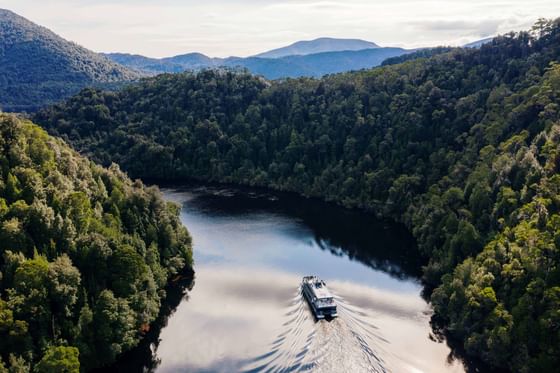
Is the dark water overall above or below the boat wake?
below

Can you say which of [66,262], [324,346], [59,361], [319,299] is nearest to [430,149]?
[319,299]

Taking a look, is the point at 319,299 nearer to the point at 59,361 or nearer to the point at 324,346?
the point at 324,346

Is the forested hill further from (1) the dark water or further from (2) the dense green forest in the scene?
(2) the dense green forest

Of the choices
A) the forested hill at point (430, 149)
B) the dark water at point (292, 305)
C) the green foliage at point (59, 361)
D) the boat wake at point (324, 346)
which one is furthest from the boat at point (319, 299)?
the green foliage at point (59, 361)

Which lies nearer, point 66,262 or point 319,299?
point 66,262

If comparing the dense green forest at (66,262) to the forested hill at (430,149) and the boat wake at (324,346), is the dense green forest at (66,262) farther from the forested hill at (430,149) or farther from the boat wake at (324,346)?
the forested hill at (430,149)

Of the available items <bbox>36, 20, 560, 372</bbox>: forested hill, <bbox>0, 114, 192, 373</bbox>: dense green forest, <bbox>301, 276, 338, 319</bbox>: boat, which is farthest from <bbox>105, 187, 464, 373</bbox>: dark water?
<bbox>36, 20, 560, 372</bbox>: forested hill

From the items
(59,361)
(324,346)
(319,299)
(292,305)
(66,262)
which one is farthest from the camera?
(292,305)
